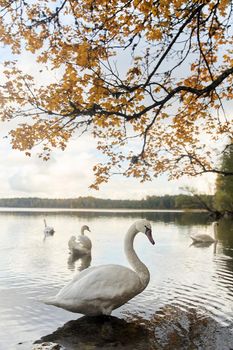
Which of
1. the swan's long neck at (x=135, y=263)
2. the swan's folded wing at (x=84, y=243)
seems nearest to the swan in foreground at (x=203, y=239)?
the swan's folded wing at (x=84, y=243)

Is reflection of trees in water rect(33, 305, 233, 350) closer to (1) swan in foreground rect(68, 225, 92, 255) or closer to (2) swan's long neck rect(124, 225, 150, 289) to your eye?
(2) swan's long neck rect(124, 225, 150, 289)

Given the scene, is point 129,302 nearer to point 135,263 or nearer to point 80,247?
point 135,263

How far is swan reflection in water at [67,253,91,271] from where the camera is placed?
16.1 metres

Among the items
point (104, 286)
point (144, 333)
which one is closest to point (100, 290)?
point (104, 286)

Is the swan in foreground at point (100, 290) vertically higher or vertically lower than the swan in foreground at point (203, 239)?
lower

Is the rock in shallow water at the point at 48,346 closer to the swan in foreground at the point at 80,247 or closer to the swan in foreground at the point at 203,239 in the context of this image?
the swan in foreground at the point at 80,247

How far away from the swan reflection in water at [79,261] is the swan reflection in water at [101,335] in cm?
738

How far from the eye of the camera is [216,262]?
57.2 ft

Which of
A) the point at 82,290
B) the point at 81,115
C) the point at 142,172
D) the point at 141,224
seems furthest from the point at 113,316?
the point at 81,115

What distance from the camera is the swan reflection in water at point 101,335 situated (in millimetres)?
7016

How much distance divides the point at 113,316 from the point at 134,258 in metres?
1.28

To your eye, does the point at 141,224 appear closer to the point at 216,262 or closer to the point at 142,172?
the point at 142,172

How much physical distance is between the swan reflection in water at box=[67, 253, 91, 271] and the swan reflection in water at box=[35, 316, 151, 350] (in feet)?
24.2

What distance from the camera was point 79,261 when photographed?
17891 mm
